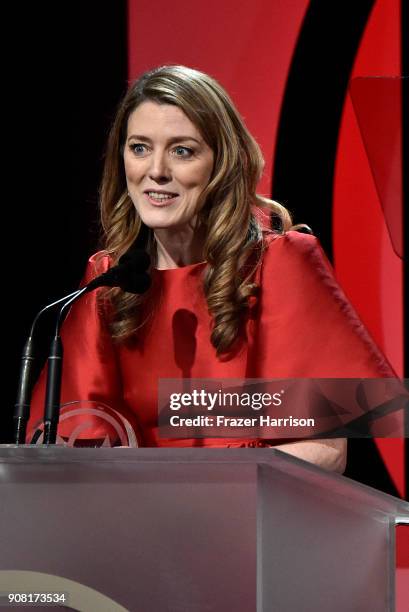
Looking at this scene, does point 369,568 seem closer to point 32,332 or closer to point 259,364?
point 32,332

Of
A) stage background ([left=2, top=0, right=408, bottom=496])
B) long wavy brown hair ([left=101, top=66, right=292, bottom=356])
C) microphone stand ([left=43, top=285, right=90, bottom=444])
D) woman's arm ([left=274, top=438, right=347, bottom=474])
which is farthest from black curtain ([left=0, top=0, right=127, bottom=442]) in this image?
microphone stand ([left=43, top=285, right=90, bottom=444])

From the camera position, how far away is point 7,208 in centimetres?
232

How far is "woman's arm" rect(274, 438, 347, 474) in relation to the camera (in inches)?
66.7

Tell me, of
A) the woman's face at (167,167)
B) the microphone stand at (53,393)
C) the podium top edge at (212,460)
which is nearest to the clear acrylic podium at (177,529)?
the podium top edge at (212,460)

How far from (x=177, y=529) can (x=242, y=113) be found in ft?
4.91

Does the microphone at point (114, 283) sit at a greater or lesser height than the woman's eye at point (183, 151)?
lesser

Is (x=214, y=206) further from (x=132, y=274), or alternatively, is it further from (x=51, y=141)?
(x=132, y=274)

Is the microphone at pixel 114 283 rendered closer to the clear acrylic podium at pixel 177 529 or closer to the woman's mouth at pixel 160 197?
the clear acrylic podium at pixel 177 529

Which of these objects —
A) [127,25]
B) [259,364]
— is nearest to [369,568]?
[259,364]

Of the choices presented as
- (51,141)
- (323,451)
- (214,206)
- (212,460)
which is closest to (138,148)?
(214,206)

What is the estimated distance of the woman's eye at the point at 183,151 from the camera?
2.00 metres

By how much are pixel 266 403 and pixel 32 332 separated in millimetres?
504

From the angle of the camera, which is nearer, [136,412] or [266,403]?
[266,403]

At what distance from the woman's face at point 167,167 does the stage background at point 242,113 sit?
28cm
